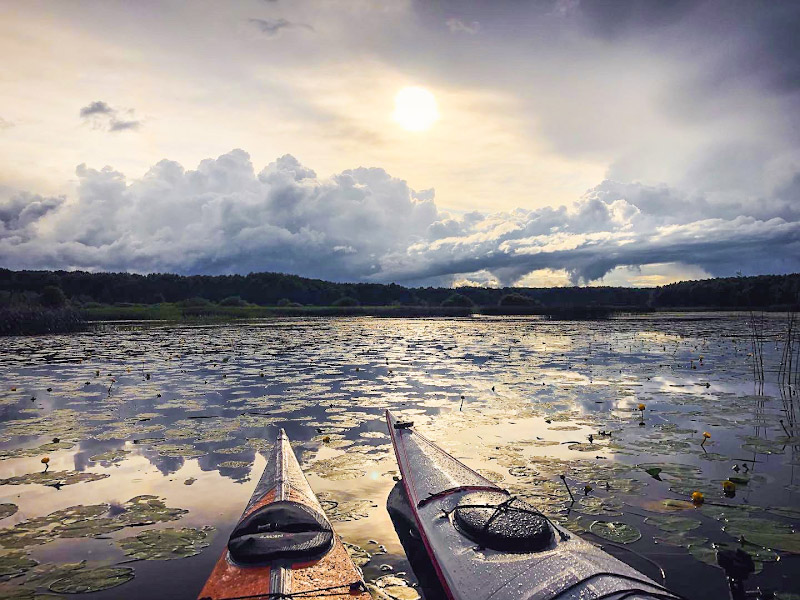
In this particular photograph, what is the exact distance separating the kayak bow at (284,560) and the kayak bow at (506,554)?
811 mm

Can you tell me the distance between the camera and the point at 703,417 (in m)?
9.80

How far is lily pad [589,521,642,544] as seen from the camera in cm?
504

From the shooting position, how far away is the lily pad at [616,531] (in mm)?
5043

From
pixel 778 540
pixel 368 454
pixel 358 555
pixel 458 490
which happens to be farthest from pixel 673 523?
pixel 368 454

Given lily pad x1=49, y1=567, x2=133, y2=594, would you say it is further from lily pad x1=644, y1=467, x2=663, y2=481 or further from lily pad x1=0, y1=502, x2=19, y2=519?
lily pad x1=644, y1=467, x2=663, y2=481

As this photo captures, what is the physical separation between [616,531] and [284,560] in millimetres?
3380

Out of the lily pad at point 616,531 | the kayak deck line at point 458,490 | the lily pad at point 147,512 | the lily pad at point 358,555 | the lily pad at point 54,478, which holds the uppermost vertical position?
the kayak deck line at point 458,490

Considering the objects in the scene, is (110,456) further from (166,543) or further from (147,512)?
(166,543)

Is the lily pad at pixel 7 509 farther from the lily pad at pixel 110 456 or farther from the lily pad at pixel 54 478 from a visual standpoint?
the lily pad at pixel 110 456

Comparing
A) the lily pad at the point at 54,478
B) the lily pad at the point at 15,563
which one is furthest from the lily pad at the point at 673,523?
the lily pad at the point at 54,478

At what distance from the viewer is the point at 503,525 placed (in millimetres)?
4211

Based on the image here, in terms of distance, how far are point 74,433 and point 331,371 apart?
307 inches

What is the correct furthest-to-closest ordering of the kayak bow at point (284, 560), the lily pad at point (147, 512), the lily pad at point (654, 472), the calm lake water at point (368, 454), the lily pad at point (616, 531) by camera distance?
1. the lily pad at point (654, 472)
2. the lily pad at point (147, 512)
3. the lily pad at point (616, 531)
4. the calm lake water at point (368, 454)
5. the kayak bow at point (284, 560)

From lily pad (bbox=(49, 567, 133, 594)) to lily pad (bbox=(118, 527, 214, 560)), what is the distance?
10.9 inches
